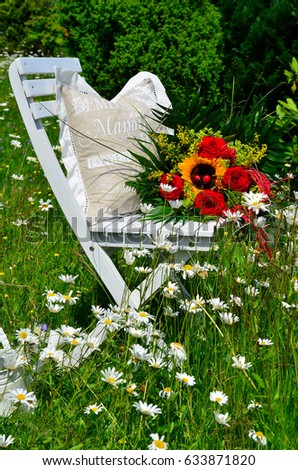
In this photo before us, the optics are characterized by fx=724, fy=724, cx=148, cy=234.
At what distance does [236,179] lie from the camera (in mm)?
2678

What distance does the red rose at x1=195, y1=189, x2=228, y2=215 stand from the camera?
259 cm

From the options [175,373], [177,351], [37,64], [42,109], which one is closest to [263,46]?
[37,64]

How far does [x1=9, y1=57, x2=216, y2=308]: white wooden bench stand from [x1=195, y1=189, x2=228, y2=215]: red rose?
0.21 ft

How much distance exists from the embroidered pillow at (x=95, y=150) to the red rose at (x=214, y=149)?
28 centimetres

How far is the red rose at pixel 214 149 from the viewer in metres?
2.71

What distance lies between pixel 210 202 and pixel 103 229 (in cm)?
40

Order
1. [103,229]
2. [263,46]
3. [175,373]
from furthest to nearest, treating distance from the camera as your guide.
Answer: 1. [263,46]
2. [103,229]
3. [175,373]

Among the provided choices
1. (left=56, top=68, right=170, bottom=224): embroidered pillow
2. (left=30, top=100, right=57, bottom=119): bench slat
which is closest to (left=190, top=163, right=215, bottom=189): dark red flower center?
(left=56, top=68, right=170, bottom=224): embroidered pillow

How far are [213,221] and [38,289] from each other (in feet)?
2.79

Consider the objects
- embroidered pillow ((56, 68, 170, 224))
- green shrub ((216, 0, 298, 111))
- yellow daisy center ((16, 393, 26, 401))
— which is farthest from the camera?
green shrub ((216, 0, 298, 111))

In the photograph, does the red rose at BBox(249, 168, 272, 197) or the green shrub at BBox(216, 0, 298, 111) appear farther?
the green shrub at BBox(216, 0, 298, 111)

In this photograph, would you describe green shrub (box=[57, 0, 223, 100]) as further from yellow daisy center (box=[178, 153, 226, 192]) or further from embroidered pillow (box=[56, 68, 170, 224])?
yellow daisy center (box=[178, 153, 226, 192])

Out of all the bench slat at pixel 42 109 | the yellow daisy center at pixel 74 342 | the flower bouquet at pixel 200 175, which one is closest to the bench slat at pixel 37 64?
the bench slat at pixel 42 109

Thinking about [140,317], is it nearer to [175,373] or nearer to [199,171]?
[175,373]
